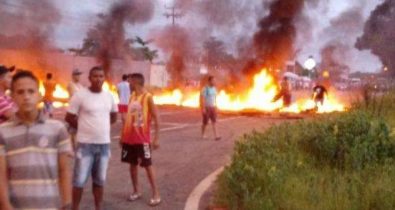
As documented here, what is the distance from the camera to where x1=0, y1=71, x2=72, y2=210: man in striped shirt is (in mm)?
3883

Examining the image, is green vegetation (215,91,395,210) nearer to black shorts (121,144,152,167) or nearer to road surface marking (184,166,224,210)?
road surface marking (184,166,224,210)

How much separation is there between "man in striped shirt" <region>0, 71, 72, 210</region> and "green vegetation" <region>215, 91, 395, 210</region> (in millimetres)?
2886

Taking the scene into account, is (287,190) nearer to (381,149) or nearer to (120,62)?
(381,149)

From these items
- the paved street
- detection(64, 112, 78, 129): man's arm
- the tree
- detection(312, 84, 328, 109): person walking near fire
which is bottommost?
the paved street

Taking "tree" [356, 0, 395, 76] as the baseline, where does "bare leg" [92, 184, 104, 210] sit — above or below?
below

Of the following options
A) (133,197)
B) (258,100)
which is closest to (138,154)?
(133,197)

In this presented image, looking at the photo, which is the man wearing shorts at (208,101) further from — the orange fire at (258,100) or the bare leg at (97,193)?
the orange fire at (258,100)

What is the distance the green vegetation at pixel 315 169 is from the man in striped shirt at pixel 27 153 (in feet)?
9.47

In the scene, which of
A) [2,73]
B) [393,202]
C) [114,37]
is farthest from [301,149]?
[114,37]

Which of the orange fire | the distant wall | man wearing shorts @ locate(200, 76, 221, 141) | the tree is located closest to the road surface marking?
man wearing shorts @ locate(200, 76, 221, 141)

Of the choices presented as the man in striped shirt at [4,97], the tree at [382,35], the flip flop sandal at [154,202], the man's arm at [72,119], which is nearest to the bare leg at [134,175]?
the flip flop sandal at [154,202]

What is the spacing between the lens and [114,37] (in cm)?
3594

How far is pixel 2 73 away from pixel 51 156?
2938 mm

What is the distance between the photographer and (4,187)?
386cm
